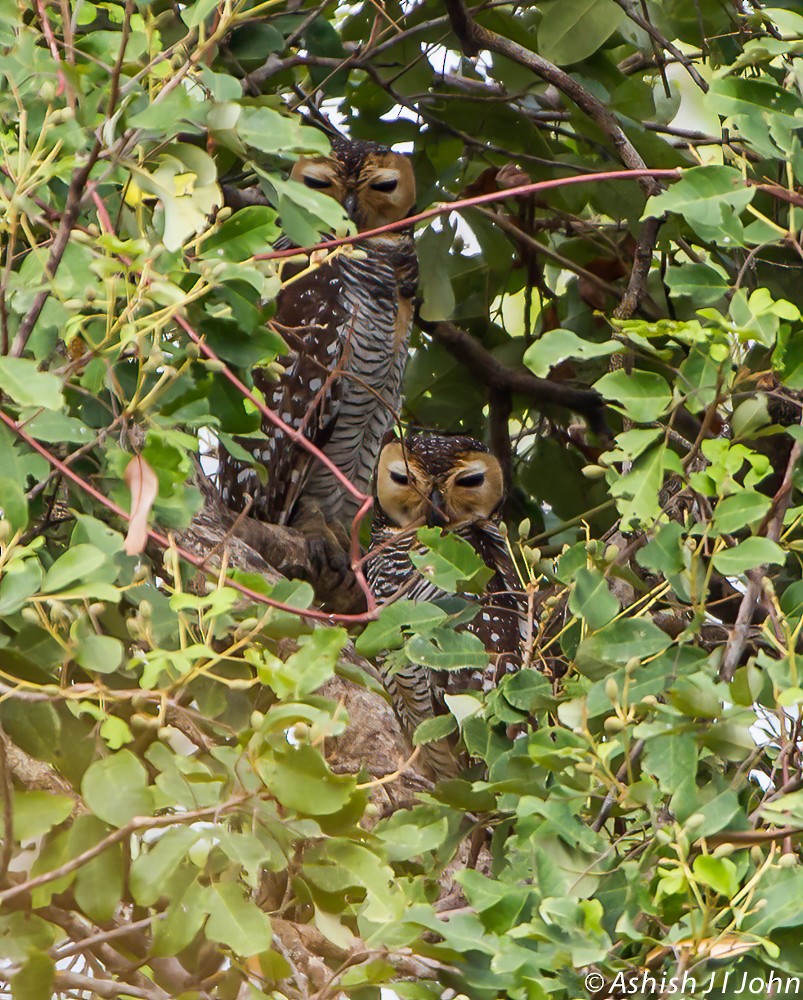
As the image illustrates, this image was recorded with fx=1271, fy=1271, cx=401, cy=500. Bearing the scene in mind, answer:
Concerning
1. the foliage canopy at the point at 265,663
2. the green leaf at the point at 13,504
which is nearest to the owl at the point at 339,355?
the foliage canopy at the point at 265,663

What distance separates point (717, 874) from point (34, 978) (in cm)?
53

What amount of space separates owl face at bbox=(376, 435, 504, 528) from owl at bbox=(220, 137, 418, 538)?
326 millimetres

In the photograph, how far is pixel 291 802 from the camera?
96cm

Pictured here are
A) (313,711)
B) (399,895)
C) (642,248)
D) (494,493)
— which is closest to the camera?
(313,711)

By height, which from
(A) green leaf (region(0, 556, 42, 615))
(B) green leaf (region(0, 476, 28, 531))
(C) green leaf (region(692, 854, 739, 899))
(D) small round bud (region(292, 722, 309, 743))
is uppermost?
(B) green leaf (region(0, 476, 28, 531))

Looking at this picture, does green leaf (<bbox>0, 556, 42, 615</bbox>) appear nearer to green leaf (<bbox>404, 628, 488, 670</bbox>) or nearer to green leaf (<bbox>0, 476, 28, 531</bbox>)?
green leaf (<bbox>0, 476, 28, 531</bbox>)

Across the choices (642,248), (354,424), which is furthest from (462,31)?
(354,424)

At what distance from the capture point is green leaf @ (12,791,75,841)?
3.29 ft

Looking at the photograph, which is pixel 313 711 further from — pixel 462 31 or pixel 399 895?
pixel 462 31

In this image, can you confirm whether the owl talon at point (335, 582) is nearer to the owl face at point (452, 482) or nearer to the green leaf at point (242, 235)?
the owl face at point (452, 482)

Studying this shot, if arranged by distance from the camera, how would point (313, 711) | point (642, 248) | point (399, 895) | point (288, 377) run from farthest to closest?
point (288, 377) < point (642, 248) < point (399, 895) < point (313, 711)

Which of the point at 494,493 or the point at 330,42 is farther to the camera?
the point at 494,493

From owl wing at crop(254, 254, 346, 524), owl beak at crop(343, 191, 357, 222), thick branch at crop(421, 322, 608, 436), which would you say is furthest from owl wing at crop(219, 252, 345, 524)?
thick branch at crop(421, 322, 608, 436)

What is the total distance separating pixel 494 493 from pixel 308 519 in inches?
22.9
